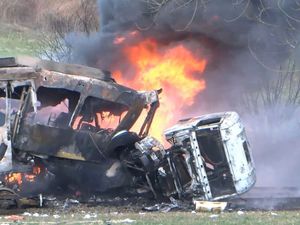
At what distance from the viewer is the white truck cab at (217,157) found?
1027cm

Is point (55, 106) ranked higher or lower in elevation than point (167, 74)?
higher

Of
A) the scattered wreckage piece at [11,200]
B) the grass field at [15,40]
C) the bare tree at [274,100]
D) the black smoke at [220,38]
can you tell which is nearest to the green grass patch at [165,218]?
the scattered wreckage piece at [11,200]

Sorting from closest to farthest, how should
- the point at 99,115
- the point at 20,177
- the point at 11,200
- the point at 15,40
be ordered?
1. the point at 11,200
2. the point at 20,177
3. the point at 99,115
4. the point at 15,40

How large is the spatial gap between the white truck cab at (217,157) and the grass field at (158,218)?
62 cm

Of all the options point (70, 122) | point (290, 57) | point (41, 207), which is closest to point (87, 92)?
point (70, 122)

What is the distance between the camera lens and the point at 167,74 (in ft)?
50.2

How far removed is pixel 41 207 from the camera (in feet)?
34.2

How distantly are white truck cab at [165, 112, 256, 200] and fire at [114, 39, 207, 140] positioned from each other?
435cm

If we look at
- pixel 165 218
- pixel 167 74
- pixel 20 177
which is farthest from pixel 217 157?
pixel 167 74

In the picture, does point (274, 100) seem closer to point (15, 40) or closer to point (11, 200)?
point (11, 200)

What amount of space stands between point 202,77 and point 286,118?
3736 mm

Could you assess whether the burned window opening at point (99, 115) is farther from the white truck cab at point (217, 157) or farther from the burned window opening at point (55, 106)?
the white truck cab at point (217, 157)

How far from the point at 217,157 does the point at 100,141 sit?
5.72 feet

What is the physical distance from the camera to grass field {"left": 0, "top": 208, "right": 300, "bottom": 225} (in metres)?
8.52
